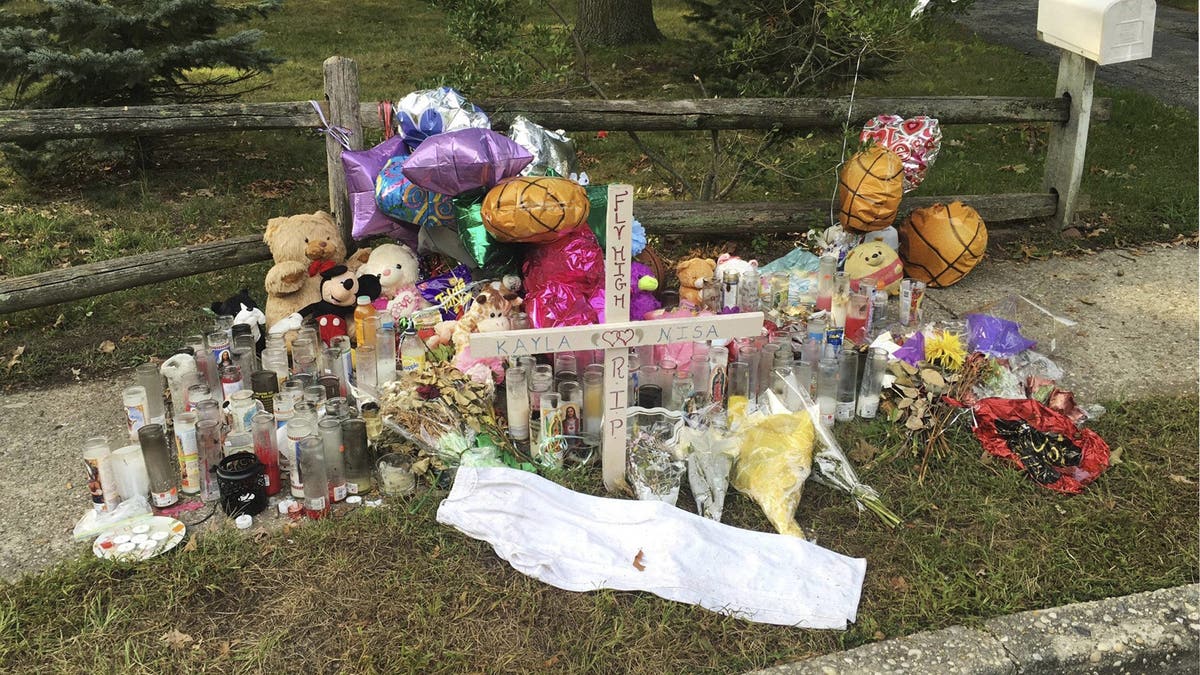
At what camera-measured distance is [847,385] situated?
390 cm

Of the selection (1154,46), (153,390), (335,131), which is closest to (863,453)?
(153,390)

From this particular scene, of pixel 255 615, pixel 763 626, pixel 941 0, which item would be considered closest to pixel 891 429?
pixel 763 626

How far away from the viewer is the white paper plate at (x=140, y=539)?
3006mm

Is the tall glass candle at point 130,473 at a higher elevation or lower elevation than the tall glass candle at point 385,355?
lower

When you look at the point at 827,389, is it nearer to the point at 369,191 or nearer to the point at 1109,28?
the point at 369,191

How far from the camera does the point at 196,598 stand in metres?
2.85

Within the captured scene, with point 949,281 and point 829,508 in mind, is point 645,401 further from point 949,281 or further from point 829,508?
point 949,281

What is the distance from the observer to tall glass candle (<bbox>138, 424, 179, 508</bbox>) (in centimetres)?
320

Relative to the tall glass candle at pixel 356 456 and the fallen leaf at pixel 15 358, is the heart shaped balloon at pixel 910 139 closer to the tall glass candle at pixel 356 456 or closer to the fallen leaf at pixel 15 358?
the tall glass candle at pixel 356 456

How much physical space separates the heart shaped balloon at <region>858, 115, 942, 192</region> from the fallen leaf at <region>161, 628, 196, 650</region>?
4200 mm

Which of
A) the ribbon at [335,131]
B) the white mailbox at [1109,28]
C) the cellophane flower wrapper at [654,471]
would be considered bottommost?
the cellophane flower wrapper at [654,471]

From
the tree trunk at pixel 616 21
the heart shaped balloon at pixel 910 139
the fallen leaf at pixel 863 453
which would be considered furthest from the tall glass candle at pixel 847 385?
the tree trunk at pixel 616 21

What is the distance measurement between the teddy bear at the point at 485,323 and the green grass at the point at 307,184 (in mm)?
1551

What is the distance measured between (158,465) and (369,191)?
71.2 inches
